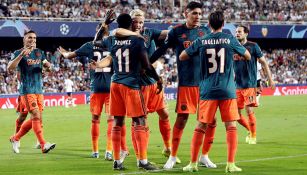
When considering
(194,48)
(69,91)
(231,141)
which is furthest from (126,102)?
(69,91)

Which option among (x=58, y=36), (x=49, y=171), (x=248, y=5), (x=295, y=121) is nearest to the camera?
(x=49, y=171)

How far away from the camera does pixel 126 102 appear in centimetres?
1037

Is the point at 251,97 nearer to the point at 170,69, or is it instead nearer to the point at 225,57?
the point at 225,57

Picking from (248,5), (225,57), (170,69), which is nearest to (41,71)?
(225,57)

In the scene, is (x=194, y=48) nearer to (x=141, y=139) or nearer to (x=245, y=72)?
(x=141, y=139)

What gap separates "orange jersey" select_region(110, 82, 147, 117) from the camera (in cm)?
1029

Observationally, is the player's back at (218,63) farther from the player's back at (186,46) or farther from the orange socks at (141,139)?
the orange socks at (141,139)

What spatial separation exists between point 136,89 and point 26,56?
444cm

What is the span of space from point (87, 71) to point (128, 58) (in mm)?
33816

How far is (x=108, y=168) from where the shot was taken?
10.9 m

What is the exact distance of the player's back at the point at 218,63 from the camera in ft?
32.1

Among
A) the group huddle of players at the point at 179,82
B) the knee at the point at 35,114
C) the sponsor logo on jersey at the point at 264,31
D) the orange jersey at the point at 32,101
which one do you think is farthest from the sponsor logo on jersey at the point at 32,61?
the sponsor logo on jersey at the point at 264,31

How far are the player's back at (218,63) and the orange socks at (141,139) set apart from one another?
1.13 metres

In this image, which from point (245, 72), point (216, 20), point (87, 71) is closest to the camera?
point (216, 20)
